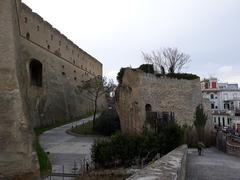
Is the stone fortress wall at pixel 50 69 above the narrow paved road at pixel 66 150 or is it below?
above

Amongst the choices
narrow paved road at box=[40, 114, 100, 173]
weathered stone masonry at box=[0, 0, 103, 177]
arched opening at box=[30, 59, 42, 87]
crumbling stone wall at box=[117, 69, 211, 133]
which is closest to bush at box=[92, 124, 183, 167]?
narrow paved road at box=[40, 114, 100, 173]

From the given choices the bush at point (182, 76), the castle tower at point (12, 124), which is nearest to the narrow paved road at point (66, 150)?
the castle tower at point (12, 124)

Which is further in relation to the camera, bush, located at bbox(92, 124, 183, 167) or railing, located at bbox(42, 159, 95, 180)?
bush, located at bbox(92, 124, 183, 167)

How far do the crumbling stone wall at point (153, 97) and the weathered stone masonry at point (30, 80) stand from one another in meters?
6.20

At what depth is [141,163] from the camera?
11.3m

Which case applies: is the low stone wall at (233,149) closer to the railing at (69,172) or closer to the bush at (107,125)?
the railing at (69,172)

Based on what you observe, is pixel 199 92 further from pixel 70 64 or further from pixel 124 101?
pixel 70 64

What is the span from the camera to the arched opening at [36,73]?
2727cm

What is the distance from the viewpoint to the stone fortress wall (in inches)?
966

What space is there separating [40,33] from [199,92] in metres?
15.8

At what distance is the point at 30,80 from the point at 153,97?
11.5 metres

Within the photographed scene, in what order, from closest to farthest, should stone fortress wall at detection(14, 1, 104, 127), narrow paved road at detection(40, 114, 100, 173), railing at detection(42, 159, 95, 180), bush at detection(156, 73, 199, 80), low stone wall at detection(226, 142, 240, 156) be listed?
railing at detection(42, 159, 95, 180) < narrow paved road at detection(40, 114, 100, 173) < low stone wall at detection(226, 142, 240, 156) < bush at detection(156, 73, 199, 80) < stone fortress wall at detection(14, 1, 104, 127)

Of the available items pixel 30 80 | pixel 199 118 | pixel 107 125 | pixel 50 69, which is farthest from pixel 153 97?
pixel 50 69

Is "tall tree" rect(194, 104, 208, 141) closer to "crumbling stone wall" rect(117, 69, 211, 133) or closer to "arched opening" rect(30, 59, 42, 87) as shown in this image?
"crumbling stone wall" rect(117, 69, 211, 133)
